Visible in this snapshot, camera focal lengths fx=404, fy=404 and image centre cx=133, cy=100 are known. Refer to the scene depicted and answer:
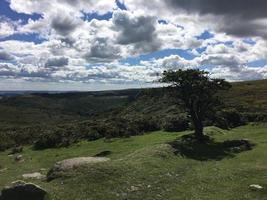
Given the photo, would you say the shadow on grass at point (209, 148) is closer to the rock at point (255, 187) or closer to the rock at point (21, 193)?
the rock at point (255, 187)

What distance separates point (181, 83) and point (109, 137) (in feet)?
62.8

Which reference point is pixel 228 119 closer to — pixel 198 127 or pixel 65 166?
pixel 198 127

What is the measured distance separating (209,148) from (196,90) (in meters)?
9.53

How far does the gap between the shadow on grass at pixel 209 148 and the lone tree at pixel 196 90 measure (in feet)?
14.6

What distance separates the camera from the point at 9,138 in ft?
244

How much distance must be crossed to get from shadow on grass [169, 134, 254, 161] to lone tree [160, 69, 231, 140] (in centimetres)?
444

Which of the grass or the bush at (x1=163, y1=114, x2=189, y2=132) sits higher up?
the grass

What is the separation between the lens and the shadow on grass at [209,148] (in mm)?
40562

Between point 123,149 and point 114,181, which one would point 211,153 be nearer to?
point 123,149

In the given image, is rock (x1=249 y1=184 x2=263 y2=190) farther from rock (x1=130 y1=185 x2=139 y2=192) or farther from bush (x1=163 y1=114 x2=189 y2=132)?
bush (x1=163 y1=114 x2=189 y2=132)

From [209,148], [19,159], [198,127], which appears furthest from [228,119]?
[19,159]

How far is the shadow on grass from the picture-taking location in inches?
1597

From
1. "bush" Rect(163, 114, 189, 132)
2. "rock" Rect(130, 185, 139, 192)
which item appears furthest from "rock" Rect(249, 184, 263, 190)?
"bush" Rect(163, 114, 189, 132)

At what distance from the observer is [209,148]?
45.1 m
